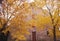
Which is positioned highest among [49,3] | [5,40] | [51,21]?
[49,3]

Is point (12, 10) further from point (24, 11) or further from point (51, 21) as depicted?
point (51, 21)

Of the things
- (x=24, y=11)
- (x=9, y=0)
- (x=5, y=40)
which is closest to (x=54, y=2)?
(x=24, y=11)

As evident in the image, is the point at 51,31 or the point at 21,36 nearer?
the point at 21,36

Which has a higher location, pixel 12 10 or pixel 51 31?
pixel 12 10

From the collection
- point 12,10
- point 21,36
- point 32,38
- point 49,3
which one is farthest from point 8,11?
point 32,38

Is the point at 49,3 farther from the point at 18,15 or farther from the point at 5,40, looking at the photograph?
the point at 5,40

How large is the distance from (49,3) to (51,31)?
3.06 m

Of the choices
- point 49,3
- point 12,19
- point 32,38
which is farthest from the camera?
point 32,38

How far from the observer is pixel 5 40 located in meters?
19.6

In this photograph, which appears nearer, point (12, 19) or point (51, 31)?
point (12, 19)

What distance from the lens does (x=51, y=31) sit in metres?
21.5

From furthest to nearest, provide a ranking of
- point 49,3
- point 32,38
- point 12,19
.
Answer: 1. point 32,38
2. point 49,3
3. point 12,19

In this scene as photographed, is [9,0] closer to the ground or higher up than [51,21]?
higher up

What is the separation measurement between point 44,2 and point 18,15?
3.24m
